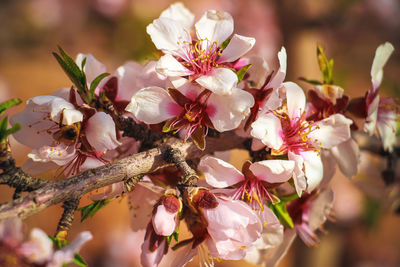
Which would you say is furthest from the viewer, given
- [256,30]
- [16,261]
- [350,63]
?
[350,63]

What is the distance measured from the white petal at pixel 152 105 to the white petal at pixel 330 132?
27 cm

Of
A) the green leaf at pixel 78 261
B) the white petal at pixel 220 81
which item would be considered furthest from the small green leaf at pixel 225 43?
the green leaf at pixel 78 261

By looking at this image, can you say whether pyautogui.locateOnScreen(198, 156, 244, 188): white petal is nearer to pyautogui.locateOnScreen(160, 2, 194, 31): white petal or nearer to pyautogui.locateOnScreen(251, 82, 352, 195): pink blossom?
pyautogui.locateOnScreen(251, 82, 352, 195): pink blossom

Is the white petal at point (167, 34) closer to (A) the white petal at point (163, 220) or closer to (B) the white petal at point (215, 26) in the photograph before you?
(B) the white petal at point (215, 26)

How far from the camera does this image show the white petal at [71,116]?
57 cm

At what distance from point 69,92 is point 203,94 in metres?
0.24

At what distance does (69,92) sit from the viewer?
665 millimetres

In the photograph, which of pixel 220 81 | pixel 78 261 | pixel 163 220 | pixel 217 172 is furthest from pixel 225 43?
pixel 78 261

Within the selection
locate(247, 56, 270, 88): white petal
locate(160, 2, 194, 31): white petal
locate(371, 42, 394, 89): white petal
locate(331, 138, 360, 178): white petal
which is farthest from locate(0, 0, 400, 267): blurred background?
locate(331, 138, 360, 178): white petal

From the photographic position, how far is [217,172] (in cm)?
64

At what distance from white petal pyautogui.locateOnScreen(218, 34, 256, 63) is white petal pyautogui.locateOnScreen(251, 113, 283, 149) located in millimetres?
123

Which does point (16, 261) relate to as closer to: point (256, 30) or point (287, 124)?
point (287, 124)

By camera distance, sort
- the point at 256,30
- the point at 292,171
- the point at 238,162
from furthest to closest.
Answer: the point at 256,30
the point at 238,162
the point at 292,171

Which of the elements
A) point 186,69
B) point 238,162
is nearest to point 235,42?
point 186,69
